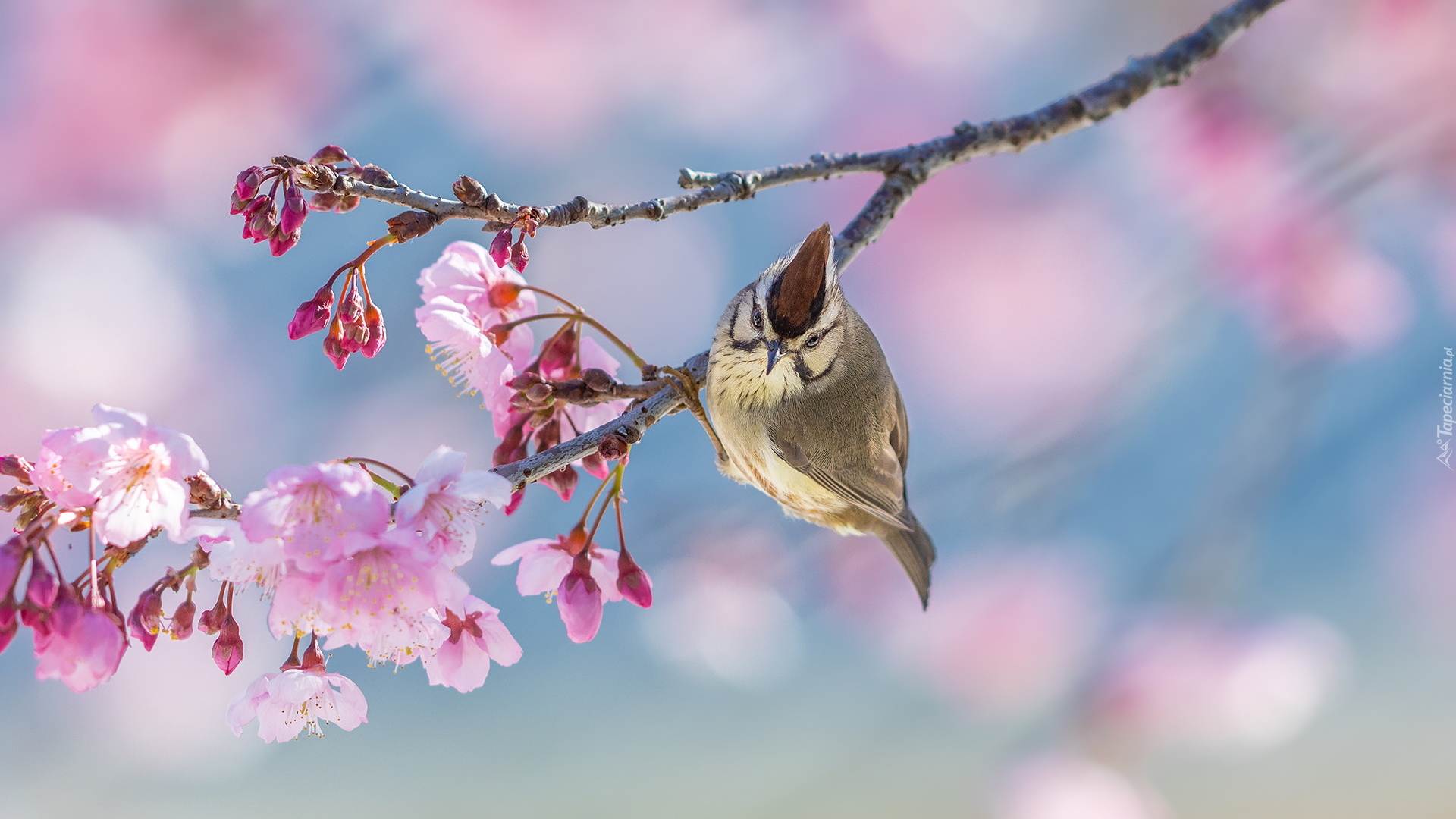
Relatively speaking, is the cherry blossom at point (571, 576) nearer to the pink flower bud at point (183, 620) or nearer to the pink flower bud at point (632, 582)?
the pink flower bud at point (632, 582)

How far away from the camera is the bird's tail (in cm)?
168

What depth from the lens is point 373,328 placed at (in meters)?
1.08

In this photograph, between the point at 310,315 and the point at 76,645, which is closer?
the point at 76,645

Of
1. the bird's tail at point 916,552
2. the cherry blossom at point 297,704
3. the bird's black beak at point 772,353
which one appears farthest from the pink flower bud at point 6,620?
the bird's tail at point 916,552

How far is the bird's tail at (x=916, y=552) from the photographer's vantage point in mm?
1685

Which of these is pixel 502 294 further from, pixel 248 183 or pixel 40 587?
pixel 40 587

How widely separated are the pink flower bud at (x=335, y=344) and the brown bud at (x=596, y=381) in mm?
258

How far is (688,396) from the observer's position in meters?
1.33

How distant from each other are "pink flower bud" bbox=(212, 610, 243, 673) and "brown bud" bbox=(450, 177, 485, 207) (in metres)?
0.47

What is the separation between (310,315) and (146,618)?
331 mm

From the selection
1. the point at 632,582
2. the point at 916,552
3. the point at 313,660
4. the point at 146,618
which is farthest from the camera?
the point at 916,552

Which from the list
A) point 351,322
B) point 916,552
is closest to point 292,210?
point 351,322

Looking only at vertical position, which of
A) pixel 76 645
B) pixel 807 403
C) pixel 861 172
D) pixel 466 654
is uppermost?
pixel 861 172

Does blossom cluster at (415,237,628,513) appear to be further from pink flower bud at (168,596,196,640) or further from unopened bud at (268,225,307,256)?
pink flower bud at (168,596,196,640)
